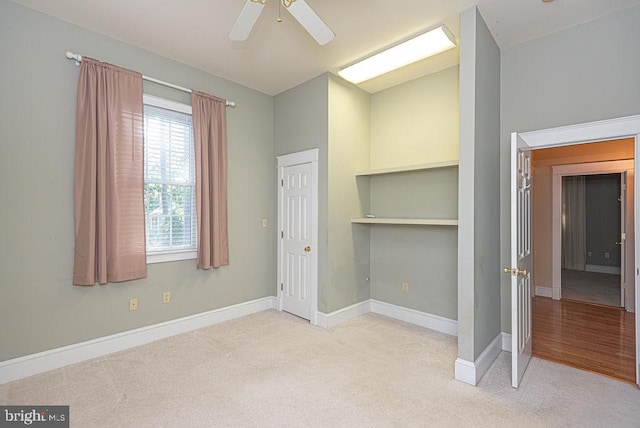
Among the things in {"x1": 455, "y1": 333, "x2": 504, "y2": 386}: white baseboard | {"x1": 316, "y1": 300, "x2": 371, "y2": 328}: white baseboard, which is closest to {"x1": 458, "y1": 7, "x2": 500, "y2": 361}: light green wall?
{"x1": 455, "y1": 333, "x2": 504, "y2": 386}: white baseboard

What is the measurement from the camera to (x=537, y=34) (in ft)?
9.21

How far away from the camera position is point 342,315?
3.79m

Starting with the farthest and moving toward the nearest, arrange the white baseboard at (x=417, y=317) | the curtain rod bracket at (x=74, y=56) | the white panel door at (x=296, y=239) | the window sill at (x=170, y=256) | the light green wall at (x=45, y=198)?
the white panel door at (x=296, y=239) < the white baseboard at (x=417, y=317) < the window sill at (x=170, y=256) < the curtain rod bracket at (x=74, y=56) < the light green wall at (x=45, y=198)

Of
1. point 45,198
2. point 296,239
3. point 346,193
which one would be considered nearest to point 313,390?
point 296,239

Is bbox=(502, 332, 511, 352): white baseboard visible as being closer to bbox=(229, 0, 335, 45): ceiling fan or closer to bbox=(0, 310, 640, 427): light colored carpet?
bbox=(0, 310, 640, 427): light colored carpet

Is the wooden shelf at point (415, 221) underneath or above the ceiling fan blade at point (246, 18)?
underneath

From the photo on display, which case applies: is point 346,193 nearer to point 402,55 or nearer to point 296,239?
point 296,239

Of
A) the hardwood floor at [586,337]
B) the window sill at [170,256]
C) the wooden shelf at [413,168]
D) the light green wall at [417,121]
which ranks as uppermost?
the light green wall at [417,121]

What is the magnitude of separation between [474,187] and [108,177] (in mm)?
3242

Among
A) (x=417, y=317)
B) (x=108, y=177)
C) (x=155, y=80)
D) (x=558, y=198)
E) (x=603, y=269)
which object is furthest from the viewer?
(x=603, y=269)

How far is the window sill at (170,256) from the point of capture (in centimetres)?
322

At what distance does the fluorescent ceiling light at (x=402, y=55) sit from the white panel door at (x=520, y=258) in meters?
1.15

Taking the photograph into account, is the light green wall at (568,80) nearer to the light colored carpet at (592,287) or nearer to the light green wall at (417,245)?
the light green wall at (417,245)

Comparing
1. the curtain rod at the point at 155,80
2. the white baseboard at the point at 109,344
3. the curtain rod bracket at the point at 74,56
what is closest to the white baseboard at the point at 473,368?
the white baseboard at the point at 109,344
